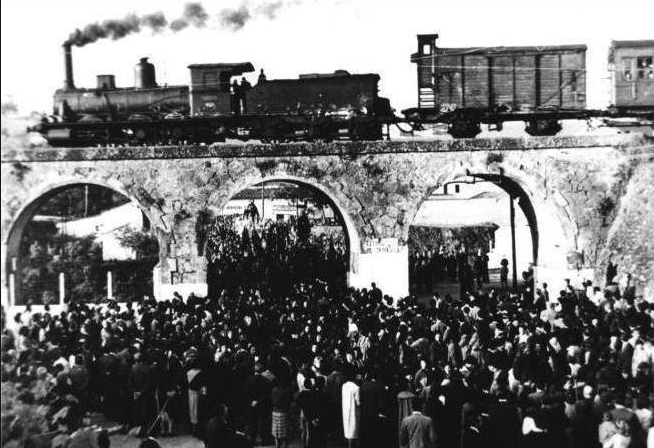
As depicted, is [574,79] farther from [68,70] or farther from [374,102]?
[68,70]

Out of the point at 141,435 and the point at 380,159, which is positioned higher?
the point at 380,159

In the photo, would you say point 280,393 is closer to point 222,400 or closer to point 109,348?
point 222,400

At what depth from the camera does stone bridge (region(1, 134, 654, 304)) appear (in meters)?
20.2

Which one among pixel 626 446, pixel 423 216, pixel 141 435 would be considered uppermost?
pixel 423 216

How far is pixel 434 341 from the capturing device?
11.8m

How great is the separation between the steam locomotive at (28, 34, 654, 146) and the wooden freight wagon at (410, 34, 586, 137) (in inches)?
1.1

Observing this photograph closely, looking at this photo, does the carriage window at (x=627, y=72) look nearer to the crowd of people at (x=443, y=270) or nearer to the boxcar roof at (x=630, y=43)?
the boxcar roof at (x=630, y=43)

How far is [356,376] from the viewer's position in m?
10.2

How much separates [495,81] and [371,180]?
4.88 meters

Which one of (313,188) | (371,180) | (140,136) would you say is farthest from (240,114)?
(371,180)

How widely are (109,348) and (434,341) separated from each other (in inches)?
203

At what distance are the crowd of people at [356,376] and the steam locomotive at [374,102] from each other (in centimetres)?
794

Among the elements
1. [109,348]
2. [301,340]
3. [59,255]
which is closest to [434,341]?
[301,340]

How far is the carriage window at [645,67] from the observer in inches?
828
